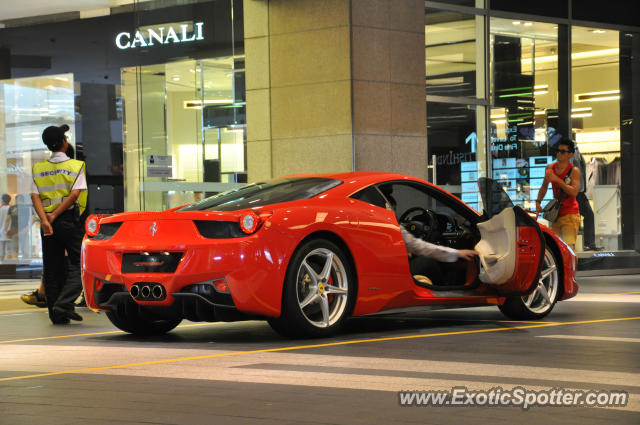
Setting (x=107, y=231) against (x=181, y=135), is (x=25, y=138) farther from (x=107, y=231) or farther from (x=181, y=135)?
(x=107, y=231)

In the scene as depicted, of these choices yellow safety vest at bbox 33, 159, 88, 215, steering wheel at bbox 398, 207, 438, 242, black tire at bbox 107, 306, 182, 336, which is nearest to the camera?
black tire at bbox 107, 306, 182, 336

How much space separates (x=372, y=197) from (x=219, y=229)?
4.91 ft

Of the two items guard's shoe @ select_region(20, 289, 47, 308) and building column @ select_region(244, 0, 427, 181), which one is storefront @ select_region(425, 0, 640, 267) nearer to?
building column @ select_region(244, 0, 427, 181)

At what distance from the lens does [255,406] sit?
4922 mm

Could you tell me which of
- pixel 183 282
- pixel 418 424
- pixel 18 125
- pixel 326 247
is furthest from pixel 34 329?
pixel 18 125

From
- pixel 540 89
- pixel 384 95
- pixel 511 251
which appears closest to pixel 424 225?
pixel 511 251

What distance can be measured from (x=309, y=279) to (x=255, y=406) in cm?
290

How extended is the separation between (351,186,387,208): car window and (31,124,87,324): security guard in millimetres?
2966

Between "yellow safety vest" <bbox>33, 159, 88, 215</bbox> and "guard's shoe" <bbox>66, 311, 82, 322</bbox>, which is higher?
"yellow safety vest" <bbox>33, 159, 88, 215</bbox>

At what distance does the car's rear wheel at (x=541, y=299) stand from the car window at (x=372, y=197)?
160 cm

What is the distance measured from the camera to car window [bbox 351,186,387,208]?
333 inches

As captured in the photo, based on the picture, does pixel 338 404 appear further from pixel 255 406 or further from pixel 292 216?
pixel 292 216

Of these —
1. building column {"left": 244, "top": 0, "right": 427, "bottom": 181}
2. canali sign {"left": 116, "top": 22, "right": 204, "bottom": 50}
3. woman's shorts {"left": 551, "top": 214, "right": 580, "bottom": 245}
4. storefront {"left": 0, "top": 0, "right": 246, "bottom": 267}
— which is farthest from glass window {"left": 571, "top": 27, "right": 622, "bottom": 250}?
canali sign {"left": 116, "top": 22, "right": 204, "bottom": 50}

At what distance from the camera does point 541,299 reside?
9570 mm
